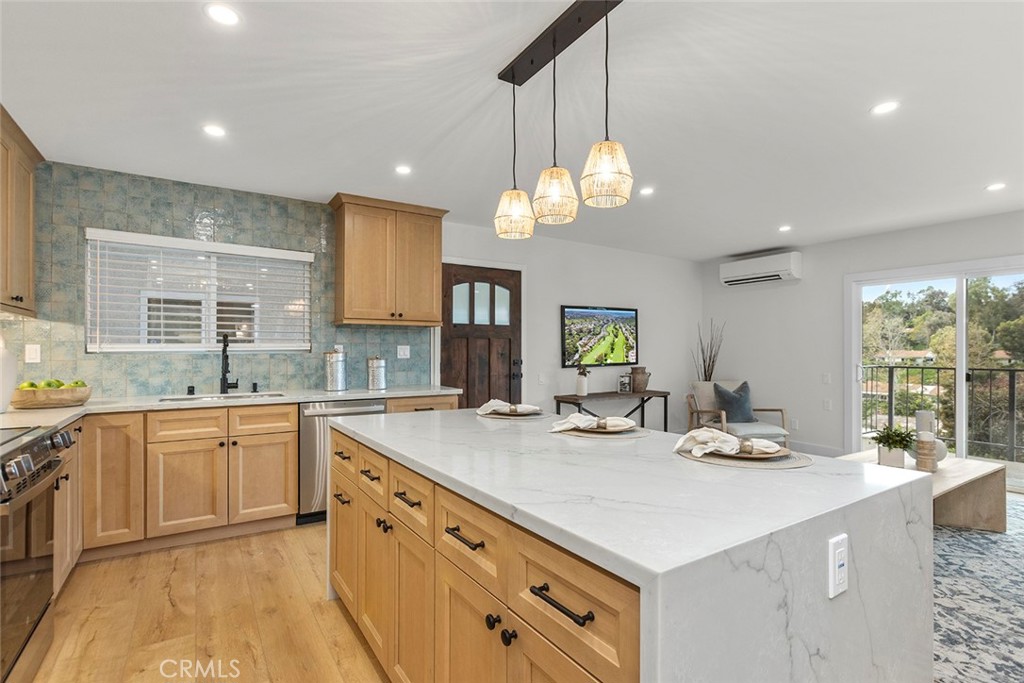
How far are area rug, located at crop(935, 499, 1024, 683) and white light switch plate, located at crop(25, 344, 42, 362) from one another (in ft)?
15.8

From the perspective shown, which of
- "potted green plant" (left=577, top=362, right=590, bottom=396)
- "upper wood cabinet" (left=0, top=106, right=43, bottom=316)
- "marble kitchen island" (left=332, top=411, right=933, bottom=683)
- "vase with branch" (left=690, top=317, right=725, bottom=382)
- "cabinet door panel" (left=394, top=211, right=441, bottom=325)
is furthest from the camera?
"vase with branch" (left=690, top=317, right=725, bottom=382)

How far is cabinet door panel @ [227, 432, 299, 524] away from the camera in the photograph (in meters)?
3.24

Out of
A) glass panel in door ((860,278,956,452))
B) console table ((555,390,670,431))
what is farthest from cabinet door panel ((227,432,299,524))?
glass panel in door ((860,278,956,452))

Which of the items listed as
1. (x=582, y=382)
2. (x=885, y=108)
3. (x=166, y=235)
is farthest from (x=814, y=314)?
(x=166, y=235)

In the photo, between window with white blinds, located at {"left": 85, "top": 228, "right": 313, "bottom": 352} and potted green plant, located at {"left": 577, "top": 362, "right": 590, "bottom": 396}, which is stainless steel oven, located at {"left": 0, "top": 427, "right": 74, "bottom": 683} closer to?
window with white blinds, located at {"left": 85, "top": 228, "right": 313, "bottom": 352}

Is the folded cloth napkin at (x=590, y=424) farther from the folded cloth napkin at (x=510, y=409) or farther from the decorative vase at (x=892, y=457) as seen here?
the decorative vase at (x=892, y=457)

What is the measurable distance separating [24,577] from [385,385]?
2.56 m

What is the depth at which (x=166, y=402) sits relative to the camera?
3.06 m

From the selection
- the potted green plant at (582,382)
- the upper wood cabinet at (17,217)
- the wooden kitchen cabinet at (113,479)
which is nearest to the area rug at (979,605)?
the potted green plant at (582,382)

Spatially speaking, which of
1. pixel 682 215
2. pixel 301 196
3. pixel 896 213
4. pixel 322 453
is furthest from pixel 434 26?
pixel 896 213

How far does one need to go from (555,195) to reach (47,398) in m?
2.95

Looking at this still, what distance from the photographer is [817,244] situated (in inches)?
218

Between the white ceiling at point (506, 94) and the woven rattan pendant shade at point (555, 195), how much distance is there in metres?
0.53

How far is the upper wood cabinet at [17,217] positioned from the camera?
8.48 feet
